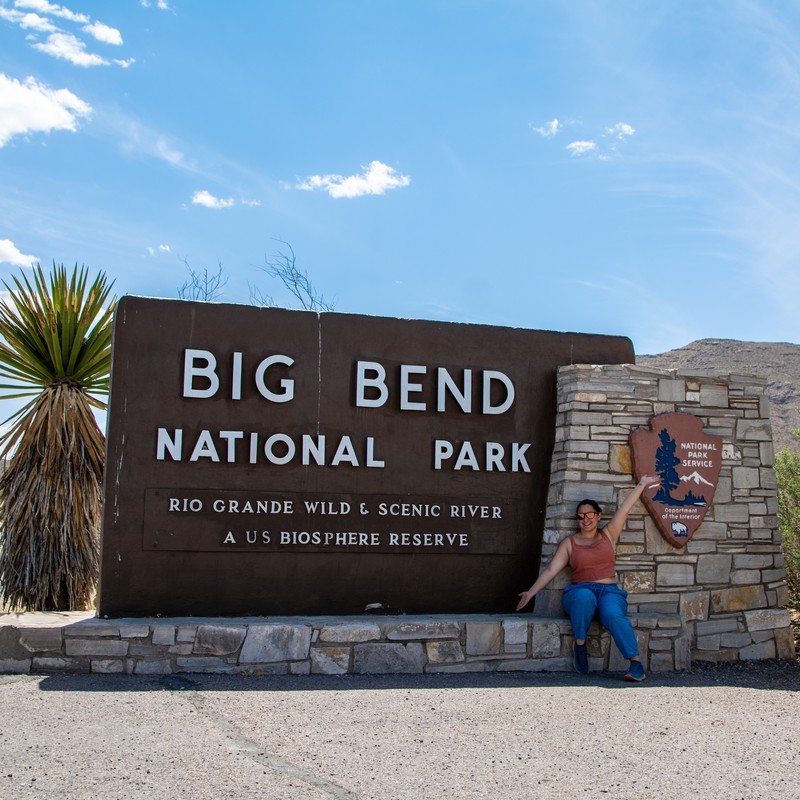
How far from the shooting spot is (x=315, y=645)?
7.54 meters

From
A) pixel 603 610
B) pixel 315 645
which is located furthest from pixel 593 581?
pixel 315 645

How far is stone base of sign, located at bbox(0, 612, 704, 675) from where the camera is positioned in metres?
7.25

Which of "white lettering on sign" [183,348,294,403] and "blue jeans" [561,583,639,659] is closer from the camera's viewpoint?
"blue jeans" [561,583,639,659]

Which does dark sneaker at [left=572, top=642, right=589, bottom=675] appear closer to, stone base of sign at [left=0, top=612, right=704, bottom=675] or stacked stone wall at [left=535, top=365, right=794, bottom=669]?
stone base of sign at [left=0, top=612, right=704, bottom=675]

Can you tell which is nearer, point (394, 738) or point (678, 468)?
point (394, 738)

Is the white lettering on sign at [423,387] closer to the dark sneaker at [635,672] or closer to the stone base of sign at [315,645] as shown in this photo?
the stone base of sign at [315,645]

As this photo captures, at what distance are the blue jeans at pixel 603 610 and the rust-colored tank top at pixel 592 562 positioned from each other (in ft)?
0.27

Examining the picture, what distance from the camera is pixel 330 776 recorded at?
187 inches

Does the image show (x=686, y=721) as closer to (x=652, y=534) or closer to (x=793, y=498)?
(x=652, y=534)

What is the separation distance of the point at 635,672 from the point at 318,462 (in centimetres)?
323

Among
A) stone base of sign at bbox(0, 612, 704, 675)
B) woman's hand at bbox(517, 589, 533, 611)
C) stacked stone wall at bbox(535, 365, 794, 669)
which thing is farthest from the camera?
stacked stone wall at bbox(535, 365, 794, 669)

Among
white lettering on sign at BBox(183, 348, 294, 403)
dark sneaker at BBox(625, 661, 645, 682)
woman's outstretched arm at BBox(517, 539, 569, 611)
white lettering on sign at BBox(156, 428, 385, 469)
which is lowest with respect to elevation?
dark sneaker at BBox(625, 661, 645, 682)

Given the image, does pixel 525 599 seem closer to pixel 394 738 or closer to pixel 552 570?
pixel 552 570

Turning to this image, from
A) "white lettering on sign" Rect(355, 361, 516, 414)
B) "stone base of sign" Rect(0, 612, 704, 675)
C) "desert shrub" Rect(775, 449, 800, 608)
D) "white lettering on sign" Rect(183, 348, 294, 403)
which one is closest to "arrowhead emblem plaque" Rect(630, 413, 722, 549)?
"stone base of sign" Rect(0, 612, 704, 675)
